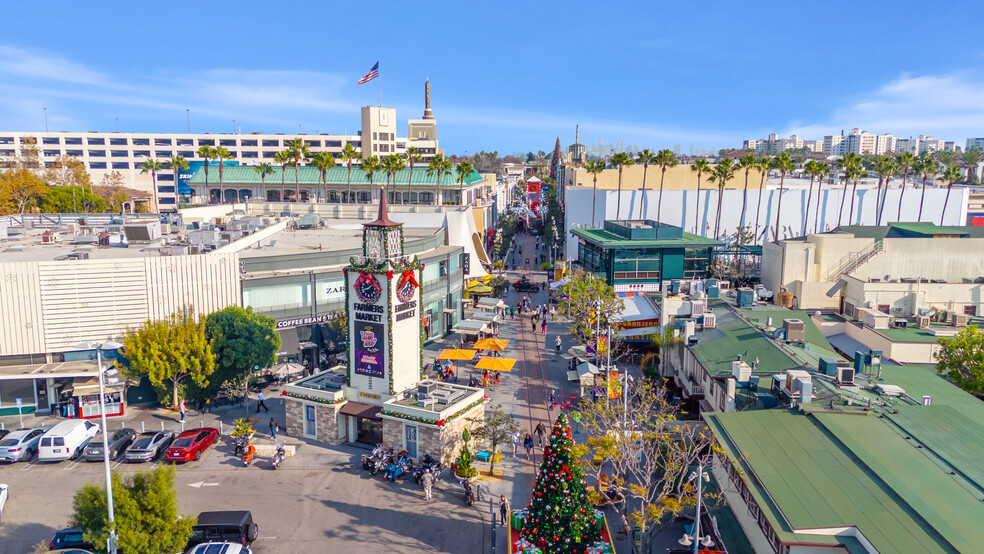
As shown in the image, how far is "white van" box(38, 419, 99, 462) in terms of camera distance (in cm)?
3081

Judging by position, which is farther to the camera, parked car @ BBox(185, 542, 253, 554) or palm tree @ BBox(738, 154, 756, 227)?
palm tree @ BBox(738, 154, 756, 227)

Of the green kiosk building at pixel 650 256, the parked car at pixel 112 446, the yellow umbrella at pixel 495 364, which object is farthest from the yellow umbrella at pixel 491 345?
the parked car at pixel 112 446

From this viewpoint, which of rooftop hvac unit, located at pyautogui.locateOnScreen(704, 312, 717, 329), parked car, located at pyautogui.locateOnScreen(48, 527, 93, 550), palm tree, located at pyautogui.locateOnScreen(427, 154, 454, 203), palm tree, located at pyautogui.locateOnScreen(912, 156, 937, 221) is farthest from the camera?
palm tree, located at pyautogui.locateOnScreen(427, 154, 454, 203)

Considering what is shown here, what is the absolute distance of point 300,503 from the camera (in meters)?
27.0

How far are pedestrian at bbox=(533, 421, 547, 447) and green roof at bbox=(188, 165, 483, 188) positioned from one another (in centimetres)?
5430

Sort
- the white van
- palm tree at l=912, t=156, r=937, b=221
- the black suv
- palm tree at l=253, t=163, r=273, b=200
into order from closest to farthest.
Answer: the black suv < the white van < palm tree at l=912, t=156, r=937, b=221 < palm tree at l=253, t=163, r=273, b=200

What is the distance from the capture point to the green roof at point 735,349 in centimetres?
2918

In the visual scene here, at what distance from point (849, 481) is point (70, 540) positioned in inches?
972

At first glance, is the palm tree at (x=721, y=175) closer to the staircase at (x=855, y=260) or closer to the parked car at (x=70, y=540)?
the staircase at (x=855, y=260)

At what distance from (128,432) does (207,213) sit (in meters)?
41.7

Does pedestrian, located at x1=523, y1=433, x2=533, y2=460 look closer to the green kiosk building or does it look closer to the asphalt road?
the asphalt road

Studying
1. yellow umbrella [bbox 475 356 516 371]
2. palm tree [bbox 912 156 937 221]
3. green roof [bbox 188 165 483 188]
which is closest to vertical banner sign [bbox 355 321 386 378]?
yellow umbrella [bbox 475 356 516 371]

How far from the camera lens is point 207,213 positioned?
230 ft

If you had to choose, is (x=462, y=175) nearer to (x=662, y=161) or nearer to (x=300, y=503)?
(x=662, y=161)
